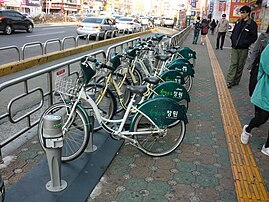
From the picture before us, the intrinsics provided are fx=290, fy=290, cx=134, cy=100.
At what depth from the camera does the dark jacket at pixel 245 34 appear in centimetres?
633

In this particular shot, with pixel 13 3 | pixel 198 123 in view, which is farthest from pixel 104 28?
pixel 13 3

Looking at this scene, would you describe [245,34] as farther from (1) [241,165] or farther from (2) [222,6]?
(2) [222,6]

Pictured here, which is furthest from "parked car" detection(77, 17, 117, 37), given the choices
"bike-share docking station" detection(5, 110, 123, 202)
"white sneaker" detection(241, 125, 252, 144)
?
"bike-share docking station" detection(5, 110, 123, 202)

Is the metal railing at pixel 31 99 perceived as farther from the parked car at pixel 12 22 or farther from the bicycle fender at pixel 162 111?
the parked car at pixel 12 22

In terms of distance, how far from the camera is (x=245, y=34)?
6402mm

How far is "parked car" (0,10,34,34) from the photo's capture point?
18625 millimetres

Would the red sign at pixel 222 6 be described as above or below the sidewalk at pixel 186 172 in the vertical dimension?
above

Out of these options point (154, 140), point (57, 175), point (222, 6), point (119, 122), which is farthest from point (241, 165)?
point (222, 6)

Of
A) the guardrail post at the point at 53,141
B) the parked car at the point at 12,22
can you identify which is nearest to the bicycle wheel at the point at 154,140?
the guardrail post at the point at 53,141

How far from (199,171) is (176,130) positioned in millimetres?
1048

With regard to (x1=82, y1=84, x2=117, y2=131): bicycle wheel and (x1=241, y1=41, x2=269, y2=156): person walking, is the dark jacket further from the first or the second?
(x1=82, y1=84, x2=117, y2=131): bicycle wheel

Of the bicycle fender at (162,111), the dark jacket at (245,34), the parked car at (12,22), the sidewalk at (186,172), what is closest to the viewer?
the sidewalk at (186,172)

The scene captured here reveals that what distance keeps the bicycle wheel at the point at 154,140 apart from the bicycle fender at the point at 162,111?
78mm

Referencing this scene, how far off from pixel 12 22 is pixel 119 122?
61.3ft
